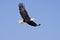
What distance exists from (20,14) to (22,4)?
1.83 metres

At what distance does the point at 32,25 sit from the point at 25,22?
1.56m

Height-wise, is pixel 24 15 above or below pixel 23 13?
below

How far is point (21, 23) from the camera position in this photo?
7950cm

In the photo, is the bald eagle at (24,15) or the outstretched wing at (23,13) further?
the outstretched wing at (23,13)

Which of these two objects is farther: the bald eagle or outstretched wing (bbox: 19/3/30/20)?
outstretched wing (bbox: 19/3/30/20)

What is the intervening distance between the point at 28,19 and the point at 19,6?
2321mm

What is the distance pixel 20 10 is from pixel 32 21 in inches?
97.4

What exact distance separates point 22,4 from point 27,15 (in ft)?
6.43

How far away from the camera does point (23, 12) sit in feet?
261

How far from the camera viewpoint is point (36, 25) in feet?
266

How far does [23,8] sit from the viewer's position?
260 ft

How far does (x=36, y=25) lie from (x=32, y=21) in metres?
0.98

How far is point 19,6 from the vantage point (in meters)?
78.9

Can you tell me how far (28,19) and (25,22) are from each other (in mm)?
819
